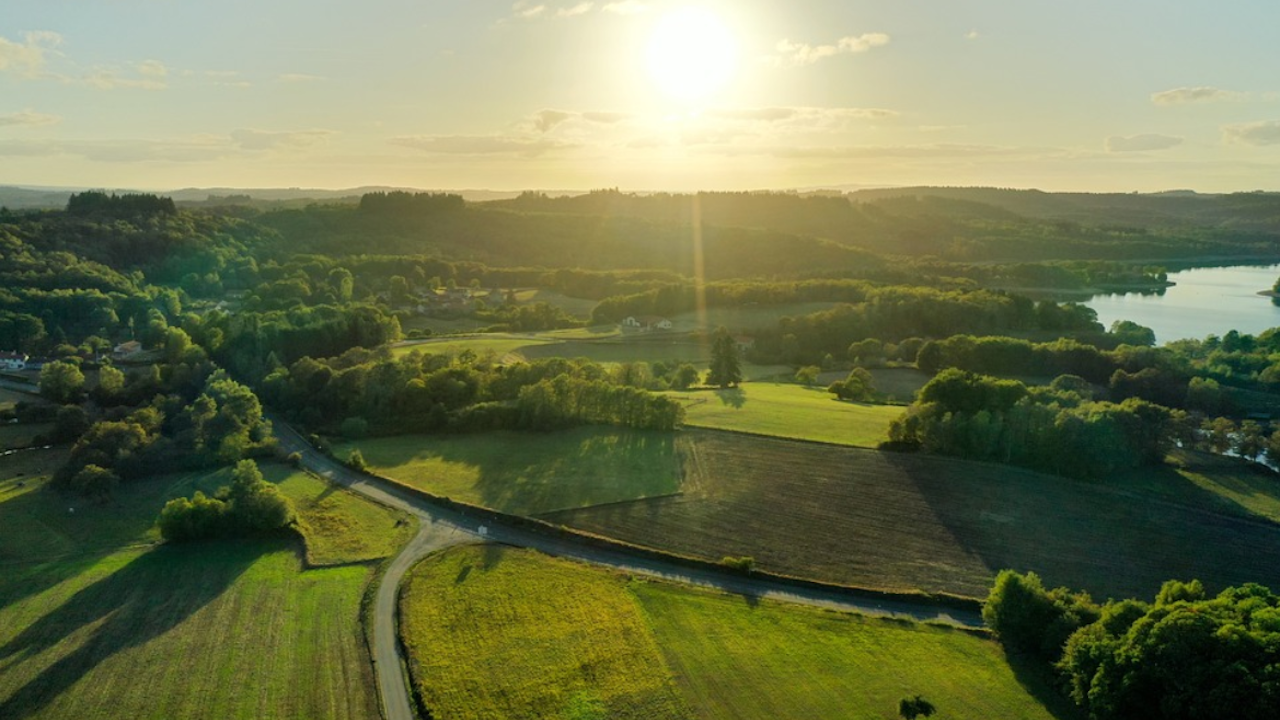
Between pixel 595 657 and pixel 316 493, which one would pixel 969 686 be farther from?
pixel 316 493

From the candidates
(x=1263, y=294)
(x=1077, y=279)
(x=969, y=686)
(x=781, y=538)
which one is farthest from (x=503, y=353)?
(x=1263, y=294)

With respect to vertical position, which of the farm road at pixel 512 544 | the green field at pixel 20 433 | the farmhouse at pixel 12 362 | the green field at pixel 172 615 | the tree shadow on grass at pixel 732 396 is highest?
the farmhouse at pixel 12 362

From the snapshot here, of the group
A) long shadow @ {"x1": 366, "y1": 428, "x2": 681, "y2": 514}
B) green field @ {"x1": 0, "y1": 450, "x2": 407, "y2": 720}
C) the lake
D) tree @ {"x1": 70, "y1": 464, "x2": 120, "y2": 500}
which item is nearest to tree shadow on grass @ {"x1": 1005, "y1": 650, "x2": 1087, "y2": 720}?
long shadow @ {"x1": 366, "y1": 428, "x2": 681, "y2": 514}

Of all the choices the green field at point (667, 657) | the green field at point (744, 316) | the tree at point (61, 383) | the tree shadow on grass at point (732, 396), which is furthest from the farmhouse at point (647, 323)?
the green field at point (667, 657)

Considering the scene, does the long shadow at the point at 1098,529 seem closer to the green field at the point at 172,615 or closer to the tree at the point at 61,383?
the green field at the point at 172,615

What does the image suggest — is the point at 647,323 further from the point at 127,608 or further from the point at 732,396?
the point at 127,608

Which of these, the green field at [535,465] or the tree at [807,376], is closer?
Answer: the green field at [535,465]

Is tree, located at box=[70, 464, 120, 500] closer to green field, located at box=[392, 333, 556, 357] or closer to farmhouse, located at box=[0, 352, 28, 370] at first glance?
Result: green field, located at box=[392, 333, 556, 357]
